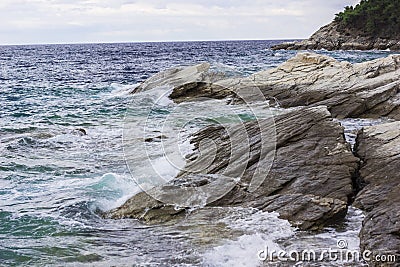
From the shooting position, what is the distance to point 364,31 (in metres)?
88.1

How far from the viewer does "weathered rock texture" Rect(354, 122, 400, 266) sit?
724 cm

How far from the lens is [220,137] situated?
12750 mm

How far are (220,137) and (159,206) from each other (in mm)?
3659

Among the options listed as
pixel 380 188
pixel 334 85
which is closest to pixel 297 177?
pixel 380 188

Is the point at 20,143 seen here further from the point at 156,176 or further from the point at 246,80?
the point at 246,80

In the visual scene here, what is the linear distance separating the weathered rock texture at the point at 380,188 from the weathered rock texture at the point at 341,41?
7139 cm

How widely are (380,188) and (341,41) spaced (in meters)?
83.4

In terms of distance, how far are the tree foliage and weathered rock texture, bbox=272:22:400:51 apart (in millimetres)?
1258

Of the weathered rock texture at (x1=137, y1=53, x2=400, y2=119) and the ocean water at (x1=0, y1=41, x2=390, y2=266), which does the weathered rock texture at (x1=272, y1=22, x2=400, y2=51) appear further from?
the ocean water at (x1=0, y1=41, x2=390, y2=266)

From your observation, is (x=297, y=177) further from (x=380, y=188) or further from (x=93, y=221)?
(x=93, y=221)

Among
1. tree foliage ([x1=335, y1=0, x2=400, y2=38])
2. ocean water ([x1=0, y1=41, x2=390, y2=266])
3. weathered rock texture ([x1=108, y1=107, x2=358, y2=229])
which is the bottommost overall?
ocean water ([x1=0, y1=41, x2=390, y2=266])

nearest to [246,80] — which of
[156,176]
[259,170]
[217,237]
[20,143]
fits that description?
[20,143]

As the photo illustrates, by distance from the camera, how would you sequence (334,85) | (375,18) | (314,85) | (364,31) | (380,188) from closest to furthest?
(380,188) → (334,85) → (314,85) → (375,18) → (364,31)

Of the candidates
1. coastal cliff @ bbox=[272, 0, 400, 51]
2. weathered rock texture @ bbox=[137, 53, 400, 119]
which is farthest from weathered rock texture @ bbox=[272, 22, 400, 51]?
weathered rock texture @ bbox=[137, 53, 400, 119]
